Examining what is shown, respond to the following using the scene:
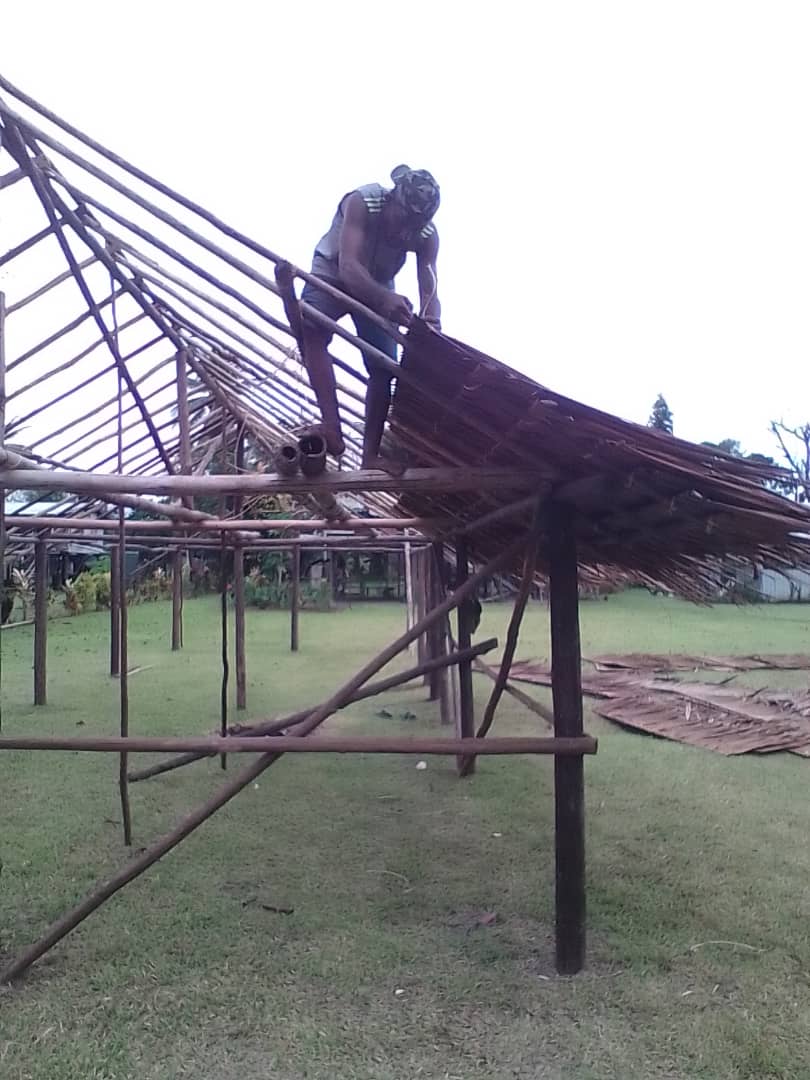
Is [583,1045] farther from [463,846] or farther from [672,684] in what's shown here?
[672,684]

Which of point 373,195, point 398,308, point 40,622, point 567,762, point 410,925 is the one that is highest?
point 373,195

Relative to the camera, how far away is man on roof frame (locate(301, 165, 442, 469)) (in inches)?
118

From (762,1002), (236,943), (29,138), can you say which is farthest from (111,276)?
(762,1002)

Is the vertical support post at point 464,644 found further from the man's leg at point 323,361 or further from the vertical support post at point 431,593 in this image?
the man's leg at point 323,361

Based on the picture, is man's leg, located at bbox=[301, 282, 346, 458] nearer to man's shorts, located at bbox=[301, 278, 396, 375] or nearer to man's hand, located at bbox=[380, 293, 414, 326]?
man's shorts, located at bbox=[301, 278, 396, 375]

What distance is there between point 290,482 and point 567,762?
1518 millimetres

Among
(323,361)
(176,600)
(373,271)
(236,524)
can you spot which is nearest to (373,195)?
(373,271)

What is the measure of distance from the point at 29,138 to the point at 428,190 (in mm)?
2043

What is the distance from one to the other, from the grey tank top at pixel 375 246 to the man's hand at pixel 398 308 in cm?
44

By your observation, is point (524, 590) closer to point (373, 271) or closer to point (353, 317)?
point (353, 317)

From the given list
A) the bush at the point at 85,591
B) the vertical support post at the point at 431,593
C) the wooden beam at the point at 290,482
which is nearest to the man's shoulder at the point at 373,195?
the wooden beam at the point at 290,482

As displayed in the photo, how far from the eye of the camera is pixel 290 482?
3477mm

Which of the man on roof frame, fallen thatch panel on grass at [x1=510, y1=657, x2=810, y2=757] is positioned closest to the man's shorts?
the man on roof frame

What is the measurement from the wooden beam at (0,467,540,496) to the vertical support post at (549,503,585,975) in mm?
282
